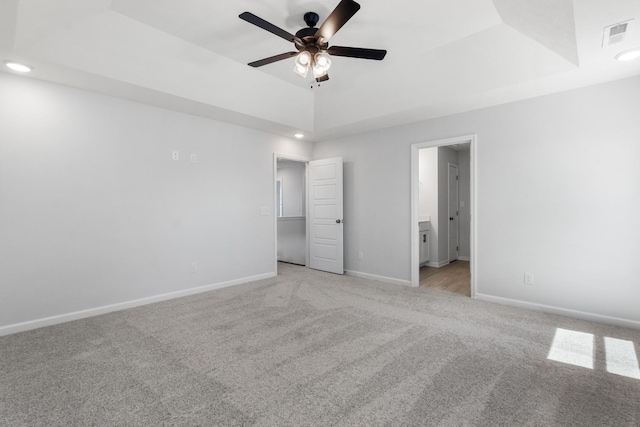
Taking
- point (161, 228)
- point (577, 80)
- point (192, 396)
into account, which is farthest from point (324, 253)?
point (577, 80)

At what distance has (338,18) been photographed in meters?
2.23

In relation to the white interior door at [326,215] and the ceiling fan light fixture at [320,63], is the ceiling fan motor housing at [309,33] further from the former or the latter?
the white interior door at [326,215]

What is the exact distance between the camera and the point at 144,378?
2.12m

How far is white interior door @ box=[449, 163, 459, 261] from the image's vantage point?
6.61 metres

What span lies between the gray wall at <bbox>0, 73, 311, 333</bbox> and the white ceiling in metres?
0.35

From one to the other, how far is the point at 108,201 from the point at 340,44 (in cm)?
315

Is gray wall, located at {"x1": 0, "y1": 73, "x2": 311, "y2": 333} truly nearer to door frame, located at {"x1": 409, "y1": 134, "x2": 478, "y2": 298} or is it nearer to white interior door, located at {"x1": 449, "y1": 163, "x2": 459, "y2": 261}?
door frame, located at {"x1": 409, "y1": 134, "x2": 478, "y2": 298}

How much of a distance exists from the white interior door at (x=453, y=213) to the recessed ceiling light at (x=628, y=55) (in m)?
4.03

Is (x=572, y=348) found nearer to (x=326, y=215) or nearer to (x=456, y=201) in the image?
(x=326, y=215)

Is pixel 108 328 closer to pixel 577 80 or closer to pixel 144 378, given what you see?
pixel 144 378

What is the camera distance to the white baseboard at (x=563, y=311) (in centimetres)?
301

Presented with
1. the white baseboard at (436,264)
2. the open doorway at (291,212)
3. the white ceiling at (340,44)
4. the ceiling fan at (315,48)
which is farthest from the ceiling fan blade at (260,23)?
the white baseboard at (436,264)

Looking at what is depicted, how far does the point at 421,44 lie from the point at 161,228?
3805 mm

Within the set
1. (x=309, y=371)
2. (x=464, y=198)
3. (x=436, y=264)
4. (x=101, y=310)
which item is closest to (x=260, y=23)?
(x=309, y=371)
